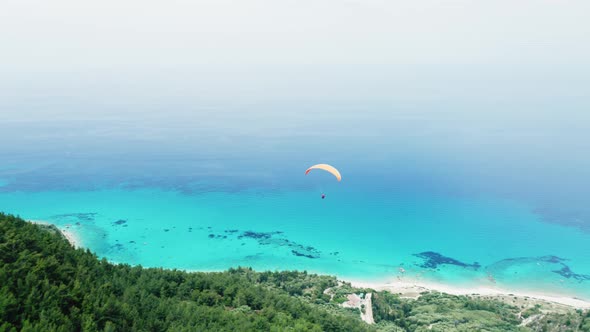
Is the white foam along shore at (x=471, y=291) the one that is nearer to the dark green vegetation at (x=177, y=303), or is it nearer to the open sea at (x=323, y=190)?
the open sea at (x=323, y=190)

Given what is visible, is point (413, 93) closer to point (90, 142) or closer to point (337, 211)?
point (337, 211)

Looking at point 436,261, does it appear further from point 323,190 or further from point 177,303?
point 177,303

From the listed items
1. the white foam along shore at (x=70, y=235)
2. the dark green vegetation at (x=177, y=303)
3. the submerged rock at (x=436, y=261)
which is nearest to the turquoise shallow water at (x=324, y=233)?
the submerged rock at (x=436, y=261)

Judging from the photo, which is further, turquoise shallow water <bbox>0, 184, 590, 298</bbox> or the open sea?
the open sea

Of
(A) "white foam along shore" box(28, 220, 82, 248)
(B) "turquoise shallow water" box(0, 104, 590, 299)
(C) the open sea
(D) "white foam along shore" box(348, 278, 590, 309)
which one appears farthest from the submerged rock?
(A) "white foam along shore" box(28, 220, 82, 248)

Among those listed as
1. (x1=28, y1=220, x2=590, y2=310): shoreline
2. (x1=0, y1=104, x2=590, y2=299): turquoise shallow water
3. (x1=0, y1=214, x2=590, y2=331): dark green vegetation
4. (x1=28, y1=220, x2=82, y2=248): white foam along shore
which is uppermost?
(x1=0, y1=104, x2=590, y2=299): turquoise shallow water

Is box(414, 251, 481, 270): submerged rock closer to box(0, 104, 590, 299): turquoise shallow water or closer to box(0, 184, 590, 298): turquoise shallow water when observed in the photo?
box(0, 104, 590, 299): turquoise shallow water
